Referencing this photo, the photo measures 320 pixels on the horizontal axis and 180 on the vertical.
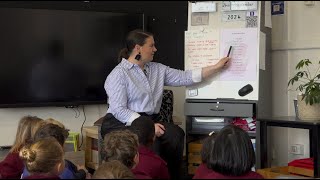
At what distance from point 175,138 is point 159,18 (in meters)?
1.61

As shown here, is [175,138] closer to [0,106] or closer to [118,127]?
[118,127]

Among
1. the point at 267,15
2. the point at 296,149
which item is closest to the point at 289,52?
the point at 267,15

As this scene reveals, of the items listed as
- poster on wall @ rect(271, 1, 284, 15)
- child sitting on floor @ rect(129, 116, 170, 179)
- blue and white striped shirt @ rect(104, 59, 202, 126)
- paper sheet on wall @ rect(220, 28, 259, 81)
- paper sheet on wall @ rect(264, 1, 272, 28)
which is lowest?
child sitting on floor @ rect(129, 116, 170, 179)

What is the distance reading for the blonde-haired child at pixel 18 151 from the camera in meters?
2.67

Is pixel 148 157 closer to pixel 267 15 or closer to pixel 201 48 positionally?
pixel 201 48

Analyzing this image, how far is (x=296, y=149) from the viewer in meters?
4.02

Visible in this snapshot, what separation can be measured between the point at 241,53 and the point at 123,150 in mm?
1568

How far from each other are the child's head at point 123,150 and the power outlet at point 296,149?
2.10m

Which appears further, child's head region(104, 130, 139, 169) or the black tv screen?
the black tv screen

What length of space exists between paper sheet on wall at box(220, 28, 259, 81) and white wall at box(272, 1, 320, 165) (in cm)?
64

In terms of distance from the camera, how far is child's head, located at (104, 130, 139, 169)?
2268 millimetres

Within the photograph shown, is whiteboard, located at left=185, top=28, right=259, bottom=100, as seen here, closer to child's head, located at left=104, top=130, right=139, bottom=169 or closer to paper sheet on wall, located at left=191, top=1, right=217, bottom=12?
paper sheet on wall, located at left=191, top=1, right=217, bottom=12

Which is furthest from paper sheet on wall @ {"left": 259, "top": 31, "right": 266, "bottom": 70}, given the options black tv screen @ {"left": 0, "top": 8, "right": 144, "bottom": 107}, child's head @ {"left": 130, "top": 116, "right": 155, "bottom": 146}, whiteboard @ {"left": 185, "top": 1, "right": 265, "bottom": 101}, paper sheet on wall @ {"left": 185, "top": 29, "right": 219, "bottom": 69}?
black tv screen @ {"left": 0, "top": 8, "right": 144, "bottom": 107}

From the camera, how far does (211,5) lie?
142 inches
